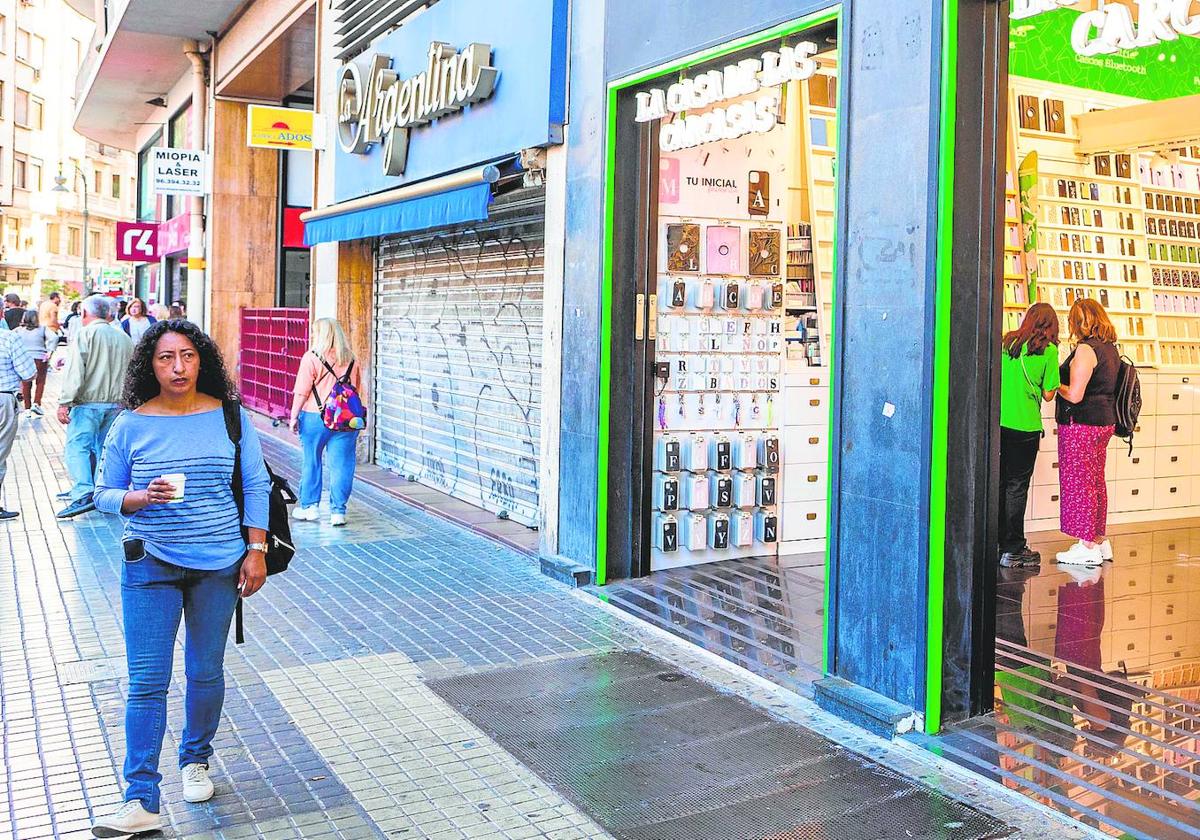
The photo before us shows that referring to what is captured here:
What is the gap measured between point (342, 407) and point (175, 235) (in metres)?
15.6

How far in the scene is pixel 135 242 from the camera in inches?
1001

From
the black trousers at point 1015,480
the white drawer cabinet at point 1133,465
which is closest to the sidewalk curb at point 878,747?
the black trousers at point 1015,480

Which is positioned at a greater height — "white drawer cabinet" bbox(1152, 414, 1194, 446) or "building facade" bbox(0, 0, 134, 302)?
"building facade" bbox(0, 0, 134, 302)

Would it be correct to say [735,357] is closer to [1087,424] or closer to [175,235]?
[1087,424]

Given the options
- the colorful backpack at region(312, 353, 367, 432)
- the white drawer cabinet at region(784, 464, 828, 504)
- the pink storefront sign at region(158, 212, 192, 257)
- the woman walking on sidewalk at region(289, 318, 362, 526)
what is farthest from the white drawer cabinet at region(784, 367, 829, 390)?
the pink storefront sign at region(158, 212, 192, 257)

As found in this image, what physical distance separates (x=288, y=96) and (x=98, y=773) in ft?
57.0

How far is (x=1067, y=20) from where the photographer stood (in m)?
9.79

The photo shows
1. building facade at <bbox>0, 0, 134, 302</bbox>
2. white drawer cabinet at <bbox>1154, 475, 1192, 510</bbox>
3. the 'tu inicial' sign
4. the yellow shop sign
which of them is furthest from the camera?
building facade at <bbox>0, 0, 134, 302</bbox>

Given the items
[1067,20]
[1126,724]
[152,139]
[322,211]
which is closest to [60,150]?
[152,139]

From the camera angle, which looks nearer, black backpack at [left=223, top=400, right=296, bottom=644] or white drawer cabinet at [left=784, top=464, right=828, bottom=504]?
black backpack at [left=223, top=400, right=296, bottom=644]

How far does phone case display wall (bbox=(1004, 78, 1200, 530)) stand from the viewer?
9.82 metres

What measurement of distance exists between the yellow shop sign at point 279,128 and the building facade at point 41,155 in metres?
43.5

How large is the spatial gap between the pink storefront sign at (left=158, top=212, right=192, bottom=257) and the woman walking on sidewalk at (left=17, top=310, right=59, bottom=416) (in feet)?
11.9

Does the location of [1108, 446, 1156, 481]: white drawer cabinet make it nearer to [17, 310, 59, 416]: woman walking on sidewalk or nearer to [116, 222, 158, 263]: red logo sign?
[17, 310, 59, 416]: woman walking on sidewalk
